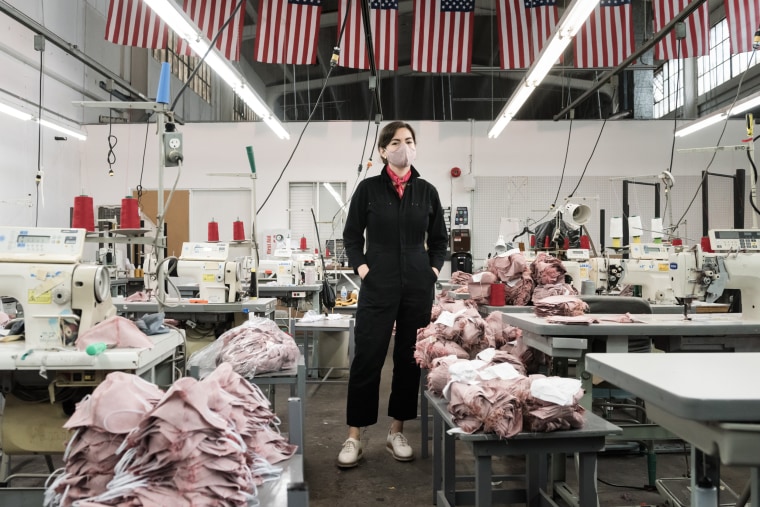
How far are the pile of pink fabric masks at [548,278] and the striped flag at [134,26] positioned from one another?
5027mm

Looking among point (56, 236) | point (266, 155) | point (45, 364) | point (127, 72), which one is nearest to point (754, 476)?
point (45, 364)

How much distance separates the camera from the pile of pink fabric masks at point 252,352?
2242 millimetres

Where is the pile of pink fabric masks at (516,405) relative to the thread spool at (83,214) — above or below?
below

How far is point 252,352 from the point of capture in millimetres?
2285

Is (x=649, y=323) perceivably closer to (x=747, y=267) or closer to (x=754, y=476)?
(x=747, y=267)

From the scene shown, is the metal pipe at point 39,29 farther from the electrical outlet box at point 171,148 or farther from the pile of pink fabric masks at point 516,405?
the pile of pink fabric masks at point 516,405

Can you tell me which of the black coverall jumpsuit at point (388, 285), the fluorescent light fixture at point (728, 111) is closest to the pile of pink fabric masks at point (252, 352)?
the black coverall jumpsuit at point (388, 285)

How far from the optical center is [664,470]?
2.91m

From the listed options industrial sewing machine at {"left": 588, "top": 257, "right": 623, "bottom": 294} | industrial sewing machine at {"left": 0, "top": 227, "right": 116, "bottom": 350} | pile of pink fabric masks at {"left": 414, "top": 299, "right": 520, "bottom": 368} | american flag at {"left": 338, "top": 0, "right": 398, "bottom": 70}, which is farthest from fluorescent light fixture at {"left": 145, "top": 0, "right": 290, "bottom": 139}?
industrial sewing machine at {"left": 588, "top": 257, "right": 623, "bottom": 294}

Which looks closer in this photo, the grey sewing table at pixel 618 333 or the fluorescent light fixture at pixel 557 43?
the grey sewing table at pixel 618 333

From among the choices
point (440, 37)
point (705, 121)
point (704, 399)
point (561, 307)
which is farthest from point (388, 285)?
point (705, 121)

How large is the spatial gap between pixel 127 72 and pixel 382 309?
27.6 feet

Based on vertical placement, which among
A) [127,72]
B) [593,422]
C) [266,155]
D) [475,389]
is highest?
[127,72]

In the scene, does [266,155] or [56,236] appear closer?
[56,236]
